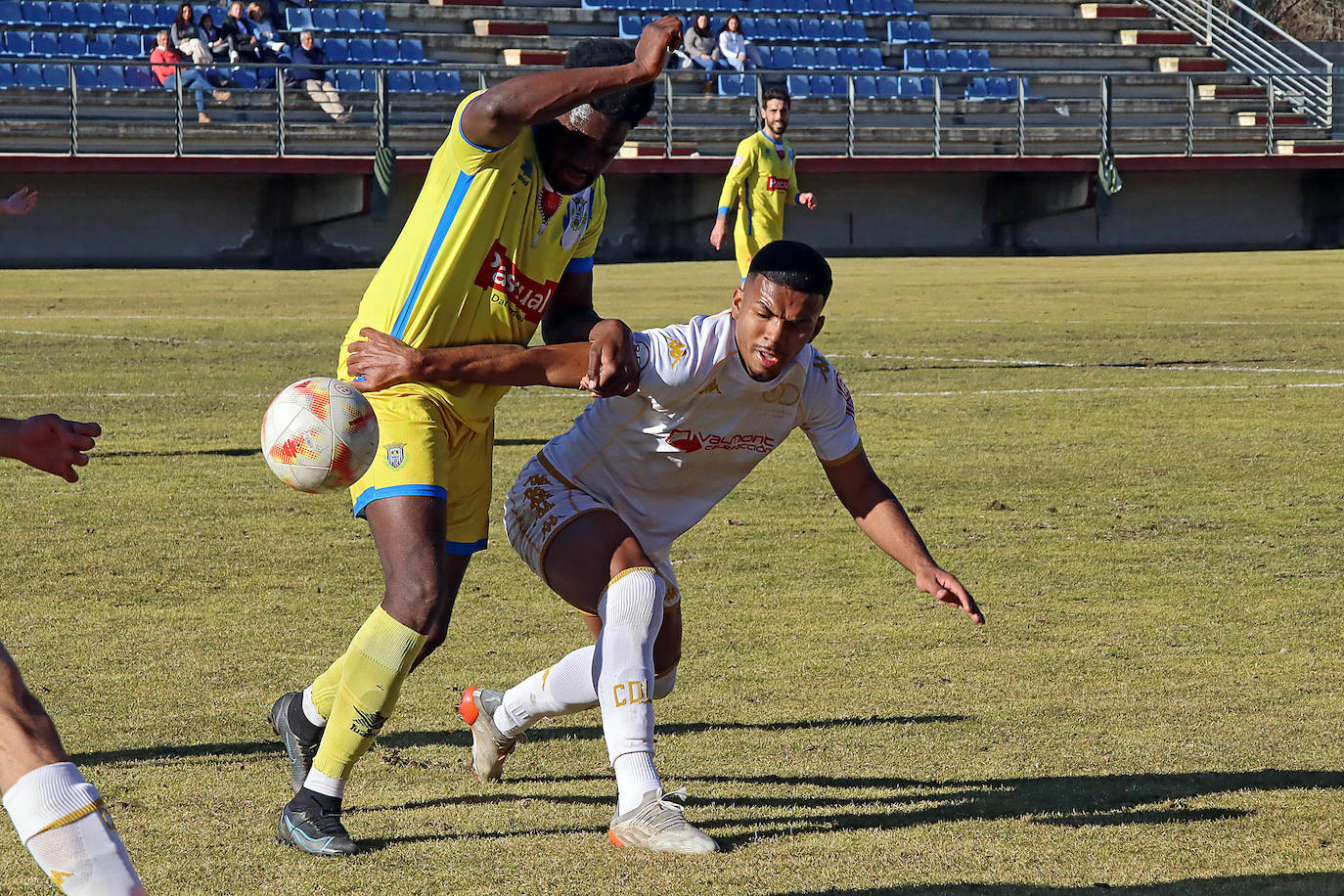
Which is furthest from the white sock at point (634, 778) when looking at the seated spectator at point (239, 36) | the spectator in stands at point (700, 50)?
the spectator in stands at point (700, 50)

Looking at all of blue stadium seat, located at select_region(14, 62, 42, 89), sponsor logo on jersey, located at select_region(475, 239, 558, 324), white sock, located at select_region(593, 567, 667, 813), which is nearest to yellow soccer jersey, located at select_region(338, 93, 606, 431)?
sponsor logo on jersey, located at select_region(475, 239, 558, 324)

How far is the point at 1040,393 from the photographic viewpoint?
520 inches

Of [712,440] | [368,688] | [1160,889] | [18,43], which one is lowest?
[1160,889]

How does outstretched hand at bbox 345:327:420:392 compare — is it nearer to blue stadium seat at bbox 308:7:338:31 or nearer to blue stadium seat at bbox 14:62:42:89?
blue stadium seat at bbox 14:62:42:89

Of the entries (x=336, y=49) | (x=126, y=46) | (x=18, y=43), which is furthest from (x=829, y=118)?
(x=18, y=43)

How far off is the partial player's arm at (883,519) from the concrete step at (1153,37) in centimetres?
3453

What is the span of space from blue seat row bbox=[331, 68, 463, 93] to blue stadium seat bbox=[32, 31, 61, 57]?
4664mm

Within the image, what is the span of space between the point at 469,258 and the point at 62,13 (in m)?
28.1

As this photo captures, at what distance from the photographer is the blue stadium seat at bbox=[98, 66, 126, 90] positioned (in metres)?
27.3

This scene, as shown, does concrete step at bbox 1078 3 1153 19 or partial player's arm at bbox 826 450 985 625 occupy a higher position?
concrete step at bbox 1078 3 1153 19

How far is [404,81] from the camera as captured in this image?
3038 cm

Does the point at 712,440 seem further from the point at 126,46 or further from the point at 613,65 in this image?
the point at 126,46

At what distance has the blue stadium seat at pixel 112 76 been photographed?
27.3 metres

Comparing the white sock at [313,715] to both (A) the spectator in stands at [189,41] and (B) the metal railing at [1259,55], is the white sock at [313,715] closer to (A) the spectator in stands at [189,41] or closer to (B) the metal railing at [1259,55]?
(A) the spectator in stands at [189,41]
